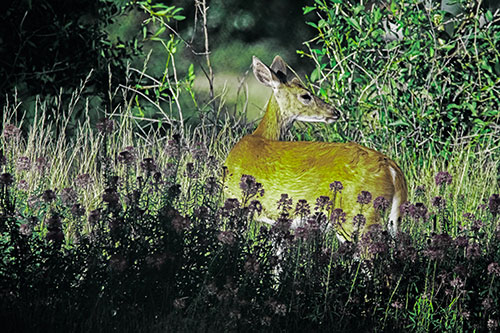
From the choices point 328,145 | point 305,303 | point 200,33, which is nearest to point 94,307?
point 305,303

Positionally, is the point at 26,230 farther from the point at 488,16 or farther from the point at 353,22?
the point at 488,16

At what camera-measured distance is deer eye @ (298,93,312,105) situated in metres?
6.16

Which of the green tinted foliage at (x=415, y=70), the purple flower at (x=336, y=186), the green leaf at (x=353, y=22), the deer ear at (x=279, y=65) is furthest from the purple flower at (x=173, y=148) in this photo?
the green leaf at (x=353, y=22)

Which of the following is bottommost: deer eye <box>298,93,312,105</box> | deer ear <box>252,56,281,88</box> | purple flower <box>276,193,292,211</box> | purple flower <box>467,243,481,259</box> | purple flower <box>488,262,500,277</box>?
purple flower <box>488,262,500,277</box>

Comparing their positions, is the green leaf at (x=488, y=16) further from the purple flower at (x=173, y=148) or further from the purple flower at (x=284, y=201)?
the purple flower at (x=173, y=148)

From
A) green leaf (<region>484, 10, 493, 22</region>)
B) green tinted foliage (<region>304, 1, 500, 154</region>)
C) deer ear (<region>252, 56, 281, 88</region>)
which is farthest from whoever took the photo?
green tinted foliage (<region>304, 1, 500, 154</region>)

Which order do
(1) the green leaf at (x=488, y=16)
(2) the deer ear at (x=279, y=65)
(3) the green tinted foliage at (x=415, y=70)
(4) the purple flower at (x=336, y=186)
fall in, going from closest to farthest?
(4) the purple flower at (x=336, y=186)
(2) the deer ear at (x=279, y=65)
(1) the green leaf at (x=488, y=16)
(3) the green tinted foliage at (x=415, y=70)

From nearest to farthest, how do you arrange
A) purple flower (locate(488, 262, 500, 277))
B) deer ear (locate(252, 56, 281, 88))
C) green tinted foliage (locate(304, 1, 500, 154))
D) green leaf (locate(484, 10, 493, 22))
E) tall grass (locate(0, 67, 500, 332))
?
tall grass (locate(0, 67, 500, 332))
purple flower (locate(488, 262, 500, 277))
deer ear (locate(252, 56, 281, 88))
green leaf (locate(484, 10, 493, 22))
green tinted foliage (locate(304, 1, 500, 154))

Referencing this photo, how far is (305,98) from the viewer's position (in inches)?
243

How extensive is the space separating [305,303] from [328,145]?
1.56 metres

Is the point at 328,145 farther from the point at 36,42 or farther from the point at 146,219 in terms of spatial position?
the point at 36,42

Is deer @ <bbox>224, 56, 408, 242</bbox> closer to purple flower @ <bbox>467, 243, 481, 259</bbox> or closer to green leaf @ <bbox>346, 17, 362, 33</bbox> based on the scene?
purple flower @ <bbox>467, 243, 481, 259</bbox>

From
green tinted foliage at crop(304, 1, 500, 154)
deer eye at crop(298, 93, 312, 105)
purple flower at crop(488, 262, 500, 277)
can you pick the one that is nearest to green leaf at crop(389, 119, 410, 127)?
green tinted foliage at crop(304, 1, 500, 154)

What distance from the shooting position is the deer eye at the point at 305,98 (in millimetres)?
6156
